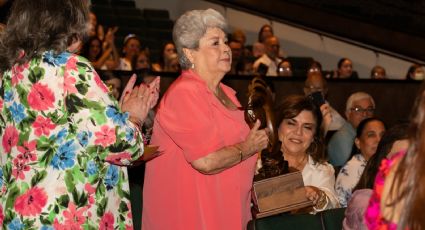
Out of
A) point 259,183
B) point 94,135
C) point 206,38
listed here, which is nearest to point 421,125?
point 94,135

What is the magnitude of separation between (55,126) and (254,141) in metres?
0.82

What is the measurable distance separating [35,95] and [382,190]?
130cm

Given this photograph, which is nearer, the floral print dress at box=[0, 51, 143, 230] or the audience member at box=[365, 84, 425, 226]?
the audience member at box=[365, 84, 425, 226]

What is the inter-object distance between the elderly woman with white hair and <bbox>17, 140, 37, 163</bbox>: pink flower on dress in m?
0.62

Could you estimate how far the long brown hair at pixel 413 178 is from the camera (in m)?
1.88

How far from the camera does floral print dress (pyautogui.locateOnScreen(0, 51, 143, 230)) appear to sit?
9.33 feet

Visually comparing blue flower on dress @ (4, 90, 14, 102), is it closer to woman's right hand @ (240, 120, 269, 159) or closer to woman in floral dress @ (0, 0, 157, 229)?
woman in floral dress @ (0, 0, 157, 229)

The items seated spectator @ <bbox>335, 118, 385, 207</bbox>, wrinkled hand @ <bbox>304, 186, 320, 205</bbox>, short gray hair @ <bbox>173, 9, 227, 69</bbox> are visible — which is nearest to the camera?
short gray hair @ <bbox>173, 9, 227, 69</bbox>

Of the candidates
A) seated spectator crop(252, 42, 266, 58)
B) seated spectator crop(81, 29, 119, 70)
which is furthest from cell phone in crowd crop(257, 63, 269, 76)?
seated spectator crop(81, 29, 119, 70)

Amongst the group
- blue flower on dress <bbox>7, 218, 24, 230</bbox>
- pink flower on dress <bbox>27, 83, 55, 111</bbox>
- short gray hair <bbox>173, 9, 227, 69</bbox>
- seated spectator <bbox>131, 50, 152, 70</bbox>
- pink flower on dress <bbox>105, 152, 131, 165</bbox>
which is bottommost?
blue flower on dress <bbox>7, 218, 24, 230</bbox>

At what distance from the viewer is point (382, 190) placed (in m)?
2.00

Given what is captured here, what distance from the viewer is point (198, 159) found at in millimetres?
3250

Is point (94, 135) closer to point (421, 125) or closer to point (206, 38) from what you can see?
point (206, 38)

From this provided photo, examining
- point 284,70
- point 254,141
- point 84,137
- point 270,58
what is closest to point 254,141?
point 254,141
